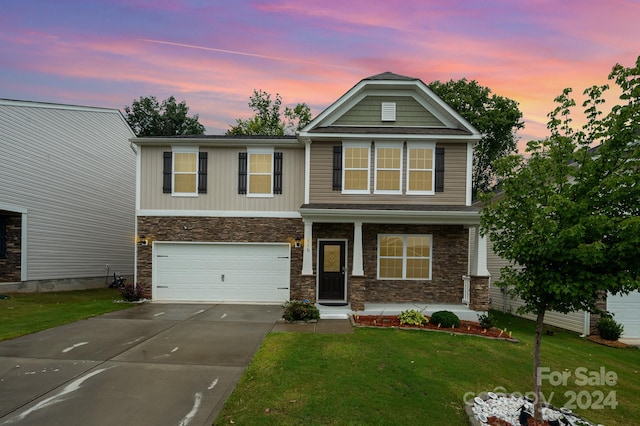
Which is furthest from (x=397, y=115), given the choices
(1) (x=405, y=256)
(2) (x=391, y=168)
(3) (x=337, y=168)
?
(1) (x=405, y=256)

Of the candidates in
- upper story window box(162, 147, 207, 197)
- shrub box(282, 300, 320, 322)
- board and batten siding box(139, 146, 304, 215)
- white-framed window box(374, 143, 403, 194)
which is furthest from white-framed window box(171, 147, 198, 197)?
white-framed window box(374, 143, 403, 194)

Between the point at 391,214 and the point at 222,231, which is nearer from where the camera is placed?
the point at 391,214

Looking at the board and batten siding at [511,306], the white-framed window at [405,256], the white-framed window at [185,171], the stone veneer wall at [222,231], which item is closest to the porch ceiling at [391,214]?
the white-framed window at [405,256]

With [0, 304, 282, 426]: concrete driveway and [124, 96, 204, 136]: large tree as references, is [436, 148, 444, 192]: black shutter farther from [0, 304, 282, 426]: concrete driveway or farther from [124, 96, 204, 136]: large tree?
[124, 96, 204, 136]: large tree

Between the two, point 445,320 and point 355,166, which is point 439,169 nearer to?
point 355,166

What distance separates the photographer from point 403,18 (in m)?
11.9

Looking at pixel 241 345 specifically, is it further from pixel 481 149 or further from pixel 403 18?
pixel 481 149

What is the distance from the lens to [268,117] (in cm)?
3095

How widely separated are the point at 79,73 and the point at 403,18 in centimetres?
1509

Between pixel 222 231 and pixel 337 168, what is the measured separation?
5120 mm

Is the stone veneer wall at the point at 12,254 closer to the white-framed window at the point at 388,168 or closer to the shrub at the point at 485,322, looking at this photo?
the white-framed window at the point at 388,168

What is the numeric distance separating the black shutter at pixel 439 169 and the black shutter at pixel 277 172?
19.6 feet

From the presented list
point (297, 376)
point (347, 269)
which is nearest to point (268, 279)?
point (347, 269)

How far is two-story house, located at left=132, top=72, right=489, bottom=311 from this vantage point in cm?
1280
